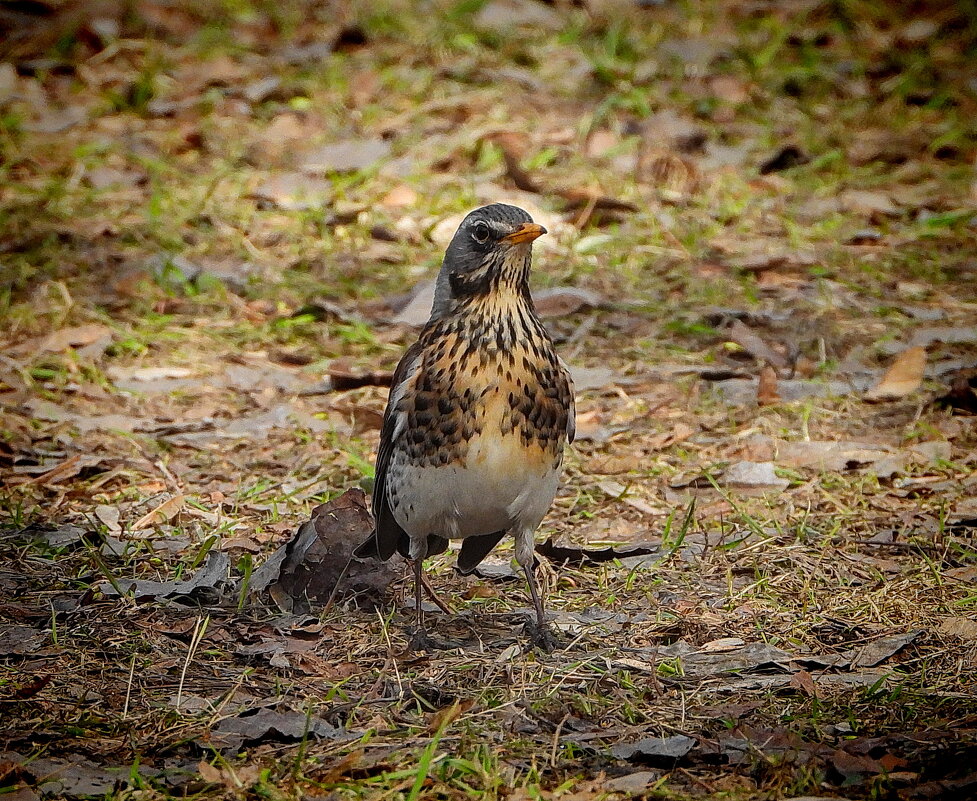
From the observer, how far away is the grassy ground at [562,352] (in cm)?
404

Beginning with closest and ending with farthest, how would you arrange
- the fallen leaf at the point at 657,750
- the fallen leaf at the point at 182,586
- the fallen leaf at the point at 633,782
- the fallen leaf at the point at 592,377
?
the fallen leaf at the point at 633,782 < the fallen leaf at the point at 657,750 < the fallen leaf at the point at 182,586 < the fallen leaf at the point at 592,377

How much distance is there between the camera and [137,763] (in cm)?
369

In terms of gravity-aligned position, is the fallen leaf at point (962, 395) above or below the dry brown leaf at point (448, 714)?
above

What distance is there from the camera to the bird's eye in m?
4.82

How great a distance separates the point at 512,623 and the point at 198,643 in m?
1.11

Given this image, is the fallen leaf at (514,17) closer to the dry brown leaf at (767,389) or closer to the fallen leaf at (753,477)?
the dry brown leaf at (767,389)

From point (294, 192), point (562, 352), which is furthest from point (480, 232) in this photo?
point (294, 192)

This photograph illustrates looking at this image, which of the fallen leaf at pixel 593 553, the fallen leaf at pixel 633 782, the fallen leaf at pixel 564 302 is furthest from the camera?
the fallen leaf at pixel 564 302

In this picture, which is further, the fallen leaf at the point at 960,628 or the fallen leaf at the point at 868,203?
the fallen leaf at the point at 868,203

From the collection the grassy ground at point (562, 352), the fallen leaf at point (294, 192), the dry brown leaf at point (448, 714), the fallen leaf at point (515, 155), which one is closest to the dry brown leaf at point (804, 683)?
the grassy ground at point (562, 352)

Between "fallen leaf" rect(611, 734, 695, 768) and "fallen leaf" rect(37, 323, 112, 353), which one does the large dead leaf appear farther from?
"fallen leaf" rect(37, 323, 112, 353)

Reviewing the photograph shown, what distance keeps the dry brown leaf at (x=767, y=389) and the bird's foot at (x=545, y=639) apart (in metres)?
2.41

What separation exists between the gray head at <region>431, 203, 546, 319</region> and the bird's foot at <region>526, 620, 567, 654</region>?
3.77ft

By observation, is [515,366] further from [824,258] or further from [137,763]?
[824,258]
